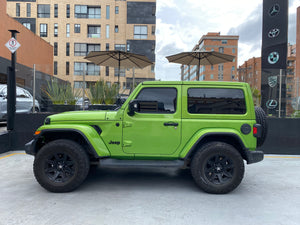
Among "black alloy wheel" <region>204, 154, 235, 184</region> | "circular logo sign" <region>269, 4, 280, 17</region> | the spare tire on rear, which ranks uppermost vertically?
"circular logo sign" <region>269, 4, 280, 17</region>

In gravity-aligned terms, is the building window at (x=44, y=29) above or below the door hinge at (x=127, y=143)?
above

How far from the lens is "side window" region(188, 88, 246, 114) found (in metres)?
3.98

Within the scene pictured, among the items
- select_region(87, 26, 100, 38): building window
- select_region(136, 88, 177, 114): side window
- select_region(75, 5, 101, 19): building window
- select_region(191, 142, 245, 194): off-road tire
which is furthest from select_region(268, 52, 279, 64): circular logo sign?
select_region(75, 5, 101, 19): building window

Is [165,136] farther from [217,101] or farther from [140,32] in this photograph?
[140,32]

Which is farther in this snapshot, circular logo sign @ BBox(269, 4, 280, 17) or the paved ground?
circular logo sign @ BBox(269, 4, 280, 17)

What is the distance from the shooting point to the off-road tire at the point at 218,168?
3.80 m

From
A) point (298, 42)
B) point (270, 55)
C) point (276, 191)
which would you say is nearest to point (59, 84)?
point (276, 191)

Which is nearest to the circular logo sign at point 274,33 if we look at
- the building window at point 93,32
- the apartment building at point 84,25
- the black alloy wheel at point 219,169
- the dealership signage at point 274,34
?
the dealership signage at point 274,34

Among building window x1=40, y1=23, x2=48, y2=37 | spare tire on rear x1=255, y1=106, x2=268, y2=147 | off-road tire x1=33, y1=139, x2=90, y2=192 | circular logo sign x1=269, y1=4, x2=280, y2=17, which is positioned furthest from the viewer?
building window x1=40, y1=23, x2=48, y2=37

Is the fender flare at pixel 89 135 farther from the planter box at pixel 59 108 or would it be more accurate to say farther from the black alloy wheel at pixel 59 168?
the planter box at pixel 59 108

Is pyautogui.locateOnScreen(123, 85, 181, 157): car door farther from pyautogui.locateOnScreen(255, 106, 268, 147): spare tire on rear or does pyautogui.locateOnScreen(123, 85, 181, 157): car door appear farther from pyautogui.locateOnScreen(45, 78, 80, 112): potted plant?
pyautogui.locateOnScreen(45, 78, 80, 112): potted plant

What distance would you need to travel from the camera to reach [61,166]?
3.84 m

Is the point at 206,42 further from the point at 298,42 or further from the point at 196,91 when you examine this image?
the point at 196,91

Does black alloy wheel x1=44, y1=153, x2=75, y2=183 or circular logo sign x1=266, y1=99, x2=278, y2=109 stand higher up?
circular logo sign x1=266, y1=99, x2=278, y2=109
